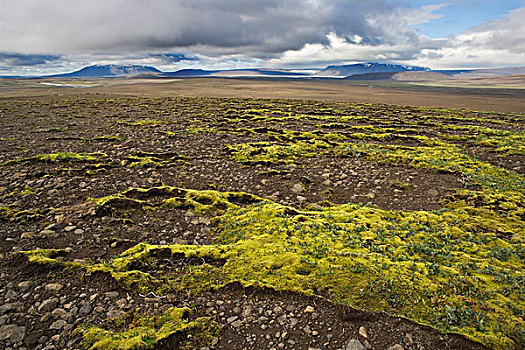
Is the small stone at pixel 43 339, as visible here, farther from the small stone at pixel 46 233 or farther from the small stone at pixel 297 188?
the small stone at pixel 297 188

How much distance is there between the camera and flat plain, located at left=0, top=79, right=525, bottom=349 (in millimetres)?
5570

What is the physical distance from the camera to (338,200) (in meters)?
11.6

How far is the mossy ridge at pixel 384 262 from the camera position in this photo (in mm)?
5859

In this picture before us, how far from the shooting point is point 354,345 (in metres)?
5.26

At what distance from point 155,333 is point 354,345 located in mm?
3582

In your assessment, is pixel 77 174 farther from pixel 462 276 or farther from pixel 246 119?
pixel 246 119

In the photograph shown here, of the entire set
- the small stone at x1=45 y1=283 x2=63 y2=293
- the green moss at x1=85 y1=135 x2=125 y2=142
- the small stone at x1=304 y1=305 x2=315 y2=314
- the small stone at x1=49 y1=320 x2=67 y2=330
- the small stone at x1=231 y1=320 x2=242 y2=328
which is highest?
the green moss at x1=85 y1=135 x2=125 y2=142

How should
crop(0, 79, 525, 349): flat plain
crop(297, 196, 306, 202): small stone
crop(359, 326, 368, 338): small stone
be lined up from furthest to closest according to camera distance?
1. crop(297, 196, 306, 202): small stone
2. crop(0, 79, 525, 349): flat plain
3. crop(359, 326, 368, 338): small stone

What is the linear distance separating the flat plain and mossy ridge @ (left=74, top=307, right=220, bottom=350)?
0.08 ft

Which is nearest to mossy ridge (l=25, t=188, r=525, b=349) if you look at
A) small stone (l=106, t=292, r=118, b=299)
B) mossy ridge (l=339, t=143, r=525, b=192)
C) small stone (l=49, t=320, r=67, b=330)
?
small stone (l=106, t=292, r=118, b=299)

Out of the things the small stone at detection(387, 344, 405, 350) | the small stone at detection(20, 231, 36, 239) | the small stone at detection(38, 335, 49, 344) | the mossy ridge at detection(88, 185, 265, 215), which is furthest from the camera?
the mossy ridge at detection(88, 185, 265, 215)

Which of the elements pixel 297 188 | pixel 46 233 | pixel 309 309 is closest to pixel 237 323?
pixel 309 309

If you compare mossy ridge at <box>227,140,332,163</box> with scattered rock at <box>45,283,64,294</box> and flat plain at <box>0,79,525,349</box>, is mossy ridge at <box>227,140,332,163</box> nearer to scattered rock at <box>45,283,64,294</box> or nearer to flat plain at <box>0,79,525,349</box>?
flat plain at <box>0,79,525,349</box>

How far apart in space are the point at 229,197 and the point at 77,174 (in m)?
7.61
